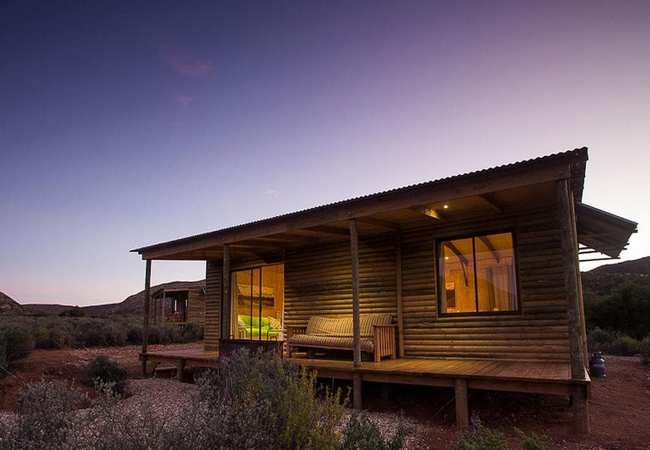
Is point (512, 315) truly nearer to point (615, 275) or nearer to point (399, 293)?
point (399, 293)

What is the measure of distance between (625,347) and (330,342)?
10740 mm

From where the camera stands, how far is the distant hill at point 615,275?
1004 inches

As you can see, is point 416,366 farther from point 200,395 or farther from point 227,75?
point 227,75

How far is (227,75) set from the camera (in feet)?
36.5

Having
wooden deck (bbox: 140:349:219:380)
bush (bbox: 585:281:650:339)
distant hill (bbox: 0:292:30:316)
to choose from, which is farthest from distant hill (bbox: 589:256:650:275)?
distant hill (bbox: 0:292:30:316)

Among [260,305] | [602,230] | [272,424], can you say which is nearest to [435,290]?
[602,230]

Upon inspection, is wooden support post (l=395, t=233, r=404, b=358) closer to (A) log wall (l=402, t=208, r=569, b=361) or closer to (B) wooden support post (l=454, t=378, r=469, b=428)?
(A) log wall (l=402, t=208, r=569, b=361)

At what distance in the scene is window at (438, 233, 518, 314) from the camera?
7.56m

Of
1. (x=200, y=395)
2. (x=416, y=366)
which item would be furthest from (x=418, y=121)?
(x=200, y=395)

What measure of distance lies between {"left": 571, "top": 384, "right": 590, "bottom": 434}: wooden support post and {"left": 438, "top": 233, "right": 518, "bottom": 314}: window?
7.78 feet

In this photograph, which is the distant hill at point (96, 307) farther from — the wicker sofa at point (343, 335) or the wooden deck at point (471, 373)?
the wooden deck at point (471, 373)

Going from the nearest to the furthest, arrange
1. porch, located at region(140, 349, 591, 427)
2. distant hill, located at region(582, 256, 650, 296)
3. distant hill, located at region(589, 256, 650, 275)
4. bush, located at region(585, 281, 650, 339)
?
porch, located at region(140, 349, 591, 427), bush, located at region(585, 281, 650, 339), distant hill, located at region(582, 256, 650, 296), distant hill, located at region(589, 256, 650, 275)

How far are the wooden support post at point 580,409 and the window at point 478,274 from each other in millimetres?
2373

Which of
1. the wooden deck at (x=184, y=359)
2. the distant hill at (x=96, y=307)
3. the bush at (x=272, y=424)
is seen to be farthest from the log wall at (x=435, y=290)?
the distant hill at (x=96, y=307)
